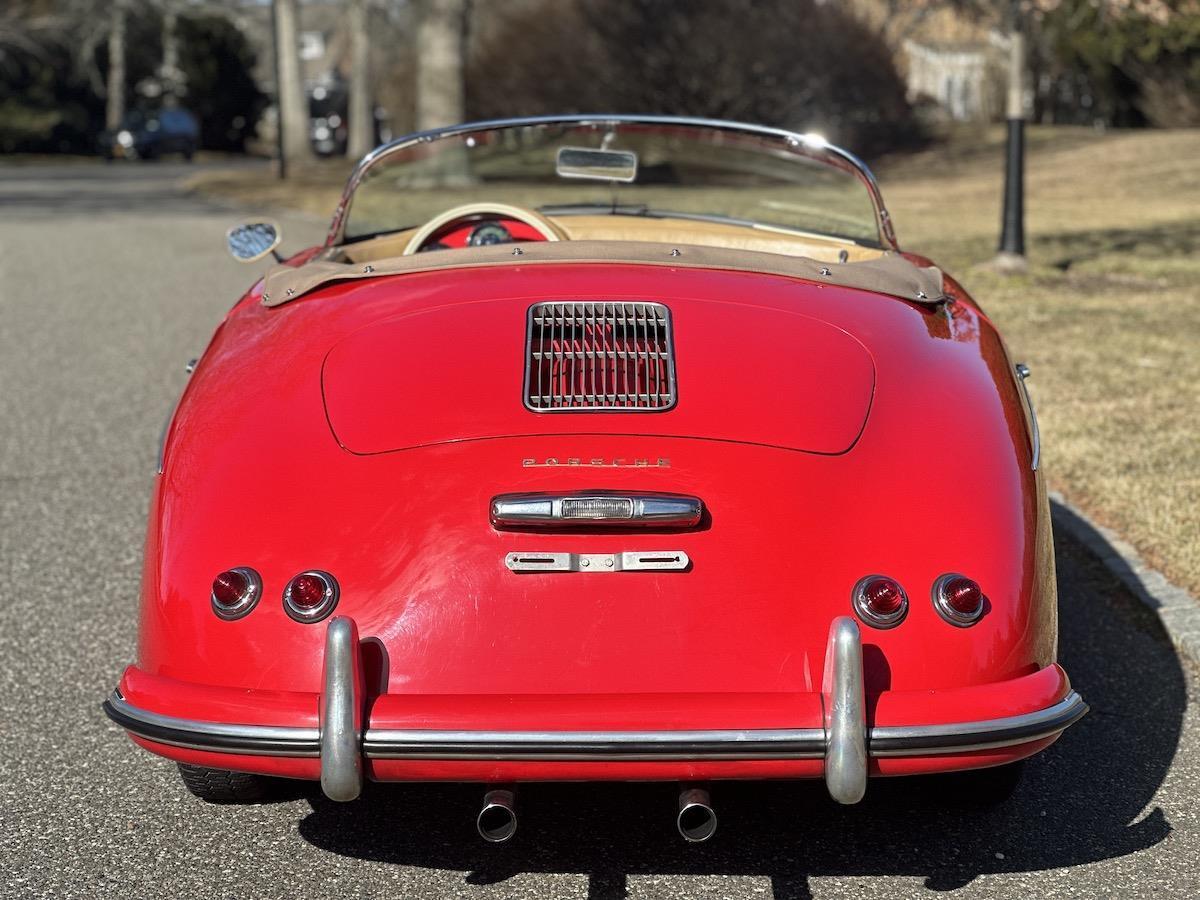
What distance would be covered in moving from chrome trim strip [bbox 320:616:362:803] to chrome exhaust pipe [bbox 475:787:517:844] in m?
0.22

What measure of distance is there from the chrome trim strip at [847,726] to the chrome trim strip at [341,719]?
0.76m

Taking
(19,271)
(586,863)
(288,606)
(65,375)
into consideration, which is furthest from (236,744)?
(19,271)

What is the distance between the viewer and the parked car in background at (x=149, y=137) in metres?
41.8

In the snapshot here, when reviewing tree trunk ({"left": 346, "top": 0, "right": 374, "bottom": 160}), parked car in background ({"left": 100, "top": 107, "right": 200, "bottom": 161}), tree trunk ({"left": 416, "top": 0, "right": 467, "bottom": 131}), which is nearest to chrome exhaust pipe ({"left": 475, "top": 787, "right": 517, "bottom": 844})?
tree trunk ({"left": 416, "top": 0, "right": 467, "bottom": 131})

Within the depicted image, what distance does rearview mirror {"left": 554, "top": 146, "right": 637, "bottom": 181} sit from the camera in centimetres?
447

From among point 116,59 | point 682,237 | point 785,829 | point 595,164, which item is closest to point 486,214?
point 595,164

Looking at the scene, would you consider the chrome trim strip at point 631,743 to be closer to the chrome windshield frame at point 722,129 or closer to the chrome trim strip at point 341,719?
the chrome trim strip at point 341,719

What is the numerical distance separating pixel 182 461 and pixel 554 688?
938 millimetres

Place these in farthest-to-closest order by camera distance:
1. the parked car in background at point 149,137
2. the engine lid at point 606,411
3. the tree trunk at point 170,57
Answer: the tree trunk at point 170,57, the parked car in background at point 149,137, the engine lid at point 606,411

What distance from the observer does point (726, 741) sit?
2492mm

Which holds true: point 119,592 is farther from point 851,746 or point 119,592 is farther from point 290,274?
point 851,746

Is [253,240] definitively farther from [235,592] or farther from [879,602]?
[879,602]

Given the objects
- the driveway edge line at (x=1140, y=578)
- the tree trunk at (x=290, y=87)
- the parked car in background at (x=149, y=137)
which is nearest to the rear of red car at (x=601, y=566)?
the driveway edge line at (x=1140, y=578)

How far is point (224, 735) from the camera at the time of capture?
8.50 ft
